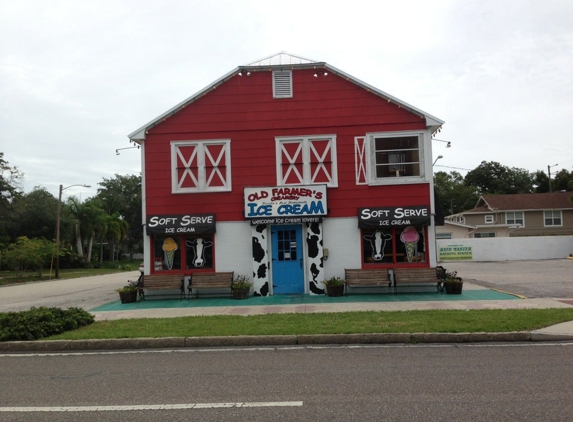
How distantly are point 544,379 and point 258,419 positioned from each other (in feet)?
12.2

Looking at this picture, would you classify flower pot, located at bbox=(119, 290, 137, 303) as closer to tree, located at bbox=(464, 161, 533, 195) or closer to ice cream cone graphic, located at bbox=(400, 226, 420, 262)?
ice cream cone graphic, located at bbox=(400, 226, 420, 262)

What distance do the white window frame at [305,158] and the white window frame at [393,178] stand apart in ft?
3.71

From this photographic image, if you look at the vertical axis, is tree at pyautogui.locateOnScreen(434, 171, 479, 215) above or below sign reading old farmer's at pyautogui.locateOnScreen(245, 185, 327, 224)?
above

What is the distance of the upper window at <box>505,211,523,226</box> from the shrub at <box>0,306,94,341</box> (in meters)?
45.9

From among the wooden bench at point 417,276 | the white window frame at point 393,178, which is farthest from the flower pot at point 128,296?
the white window frame at point 393,178

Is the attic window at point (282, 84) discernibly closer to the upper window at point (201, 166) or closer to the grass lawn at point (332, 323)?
the upper window at point (201, 166)

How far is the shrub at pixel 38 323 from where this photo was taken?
9375 millimetres

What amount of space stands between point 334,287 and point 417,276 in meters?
2.56

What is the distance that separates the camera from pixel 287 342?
8969mm

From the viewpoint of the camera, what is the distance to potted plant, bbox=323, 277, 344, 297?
15.2 m

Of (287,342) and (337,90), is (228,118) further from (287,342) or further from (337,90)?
(287,342)

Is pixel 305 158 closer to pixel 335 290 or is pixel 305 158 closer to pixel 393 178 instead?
pixel 393 178

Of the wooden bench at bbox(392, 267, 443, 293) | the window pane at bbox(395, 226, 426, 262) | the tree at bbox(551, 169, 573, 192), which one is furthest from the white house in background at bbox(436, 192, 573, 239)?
the wooden bench at bbox(392, 267, 443, 293)

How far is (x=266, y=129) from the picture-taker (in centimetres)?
1625
